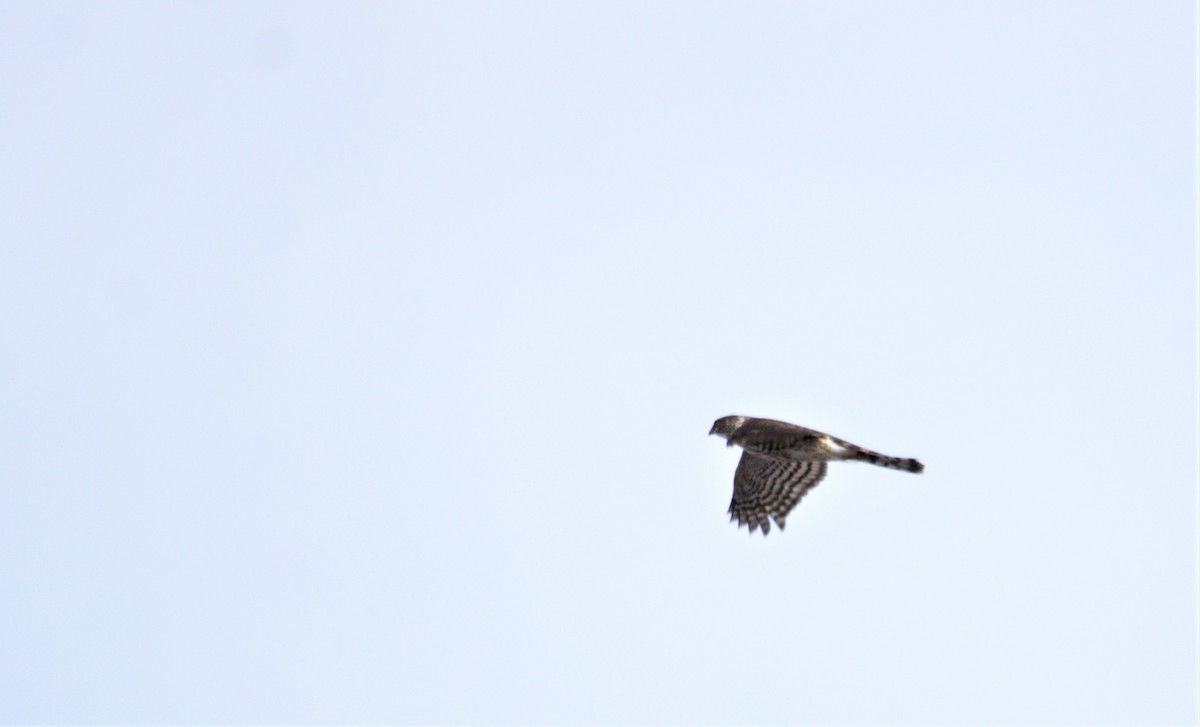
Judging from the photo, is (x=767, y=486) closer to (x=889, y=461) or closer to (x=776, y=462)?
(x=776, y=462)

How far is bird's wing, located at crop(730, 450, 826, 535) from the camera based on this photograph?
81.7ft

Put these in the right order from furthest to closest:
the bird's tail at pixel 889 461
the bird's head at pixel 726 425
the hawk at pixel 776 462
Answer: the bird's head at pixel 726 425 → the hawk at pixel 776 462 → the bird's tail at pixel 889 461

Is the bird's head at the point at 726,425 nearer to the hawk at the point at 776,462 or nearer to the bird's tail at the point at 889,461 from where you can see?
the hawk at the point at 776,462

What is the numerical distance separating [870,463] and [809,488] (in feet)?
6.53

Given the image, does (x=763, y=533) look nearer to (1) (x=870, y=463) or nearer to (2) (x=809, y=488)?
(2) (x=809, y=488)

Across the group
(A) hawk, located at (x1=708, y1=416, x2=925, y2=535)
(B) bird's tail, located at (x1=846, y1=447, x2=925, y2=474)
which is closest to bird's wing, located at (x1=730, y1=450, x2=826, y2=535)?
(A) hawk, located at (x1=708, y1=416, x2=925, y2=535)

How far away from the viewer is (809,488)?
81.9 feet

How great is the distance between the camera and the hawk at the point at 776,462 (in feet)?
75.3

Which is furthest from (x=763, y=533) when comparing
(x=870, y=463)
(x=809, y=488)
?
(x=870, y=463)

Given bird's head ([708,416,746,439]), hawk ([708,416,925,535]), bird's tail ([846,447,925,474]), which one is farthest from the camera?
bird's head ([708,416,746,439])

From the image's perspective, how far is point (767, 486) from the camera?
2542 centimetres

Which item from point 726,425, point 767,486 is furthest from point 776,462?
point 726,425

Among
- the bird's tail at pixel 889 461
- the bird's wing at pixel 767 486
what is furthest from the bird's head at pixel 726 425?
the bird's tail at pixel 889 461

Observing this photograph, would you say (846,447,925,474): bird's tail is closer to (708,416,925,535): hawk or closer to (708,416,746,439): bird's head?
(708,416,925,535): hawk
